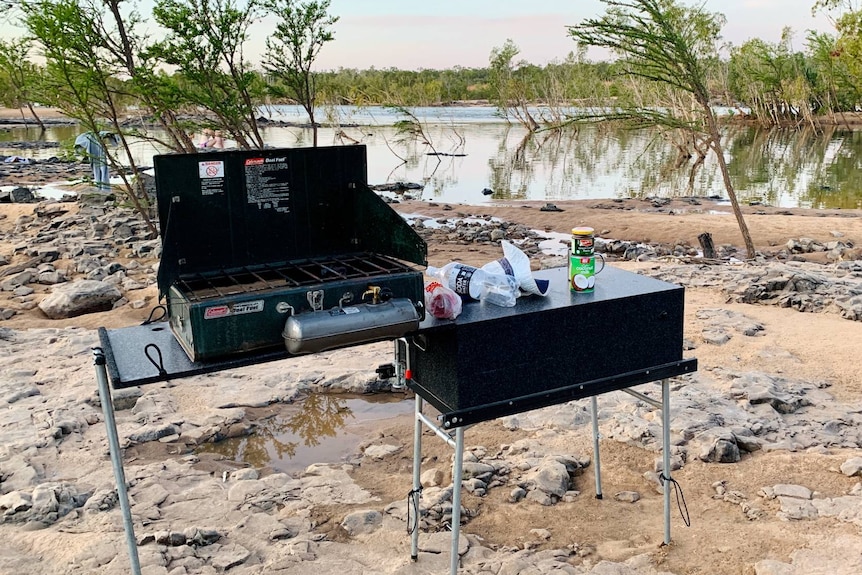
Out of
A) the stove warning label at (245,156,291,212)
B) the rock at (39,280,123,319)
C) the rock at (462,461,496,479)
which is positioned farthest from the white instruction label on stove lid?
the rock at (39,280,123,319)

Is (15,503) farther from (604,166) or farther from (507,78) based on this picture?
(507,78)

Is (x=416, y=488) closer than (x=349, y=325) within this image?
No

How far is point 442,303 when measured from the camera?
2848mm

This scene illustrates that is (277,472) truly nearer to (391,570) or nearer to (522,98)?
(391,570)

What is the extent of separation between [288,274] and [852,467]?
3243 millimetres

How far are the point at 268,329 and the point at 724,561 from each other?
236 cm

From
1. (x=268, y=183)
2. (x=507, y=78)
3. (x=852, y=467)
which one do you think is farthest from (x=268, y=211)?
(x=507, y=78)

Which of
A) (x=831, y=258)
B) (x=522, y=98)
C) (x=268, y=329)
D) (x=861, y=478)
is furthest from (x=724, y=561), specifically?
(x=522, y=98)

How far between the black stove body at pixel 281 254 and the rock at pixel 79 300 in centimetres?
604

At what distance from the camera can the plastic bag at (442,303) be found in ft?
9.35

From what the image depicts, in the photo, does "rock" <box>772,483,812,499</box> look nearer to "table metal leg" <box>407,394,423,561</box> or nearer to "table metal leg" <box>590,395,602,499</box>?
"table metal leg" <box>590,395,602,499</box>

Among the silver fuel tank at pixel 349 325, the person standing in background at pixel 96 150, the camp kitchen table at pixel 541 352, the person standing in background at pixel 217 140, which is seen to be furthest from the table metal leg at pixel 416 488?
the person standing in background at pixel 96 150

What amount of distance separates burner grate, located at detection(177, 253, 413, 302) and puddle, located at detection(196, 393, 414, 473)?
1987 millimetres

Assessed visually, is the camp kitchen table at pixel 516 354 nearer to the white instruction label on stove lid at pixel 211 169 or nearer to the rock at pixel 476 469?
the white instruction label on stove lid at pixel 211 169
